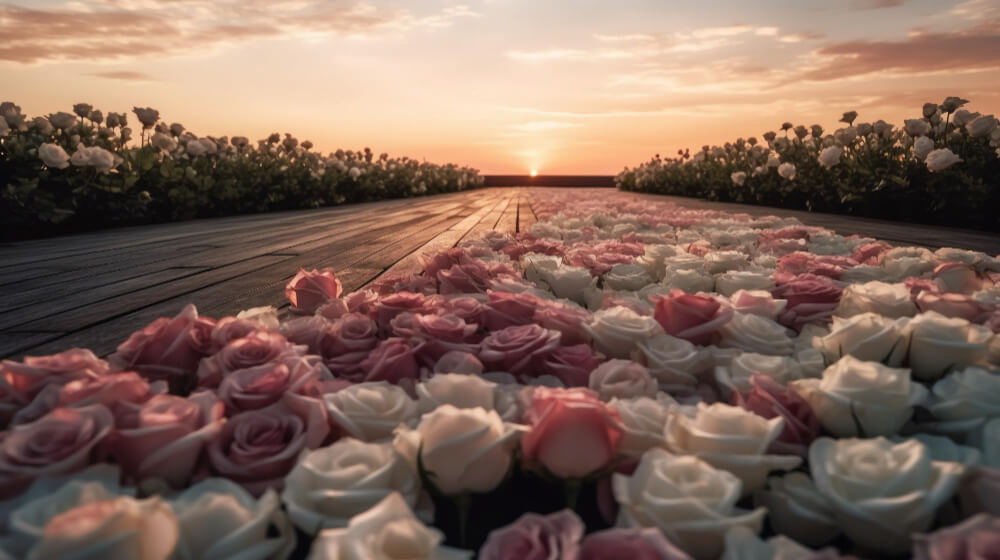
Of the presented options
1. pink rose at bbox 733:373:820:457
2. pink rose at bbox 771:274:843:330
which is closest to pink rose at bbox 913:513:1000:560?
pink rose at bbox 733:373:820:457

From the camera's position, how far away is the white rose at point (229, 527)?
0.55m

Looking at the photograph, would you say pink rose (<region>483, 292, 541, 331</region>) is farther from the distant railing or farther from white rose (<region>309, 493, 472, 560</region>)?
the distant railing

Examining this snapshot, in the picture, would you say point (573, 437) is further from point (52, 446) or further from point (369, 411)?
point (52, 446)

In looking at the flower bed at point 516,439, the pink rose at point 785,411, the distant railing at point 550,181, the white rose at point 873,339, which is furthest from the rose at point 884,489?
the distant railing at point 550,181

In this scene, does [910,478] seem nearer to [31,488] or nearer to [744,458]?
[744,458]

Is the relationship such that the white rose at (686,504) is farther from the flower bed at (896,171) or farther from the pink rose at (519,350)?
the flower bed at (896,171)

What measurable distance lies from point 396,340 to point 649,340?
0.45 metres

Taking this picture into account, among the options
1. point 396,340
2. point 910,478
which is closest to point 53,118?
point 396,340

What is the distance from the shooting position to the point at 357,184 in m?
10.8

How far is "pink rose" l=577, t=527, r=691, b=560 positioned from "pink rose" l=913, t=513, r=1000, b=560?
0.20 m

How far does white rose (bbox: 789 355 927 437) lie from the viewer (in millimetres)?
798

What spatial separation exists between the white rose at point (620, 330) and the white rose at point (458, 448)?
0.43 m

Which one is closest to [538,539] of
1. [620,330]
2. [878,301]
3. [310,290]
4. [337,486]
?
[337,486]

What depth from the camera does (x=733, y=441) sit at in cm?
67
